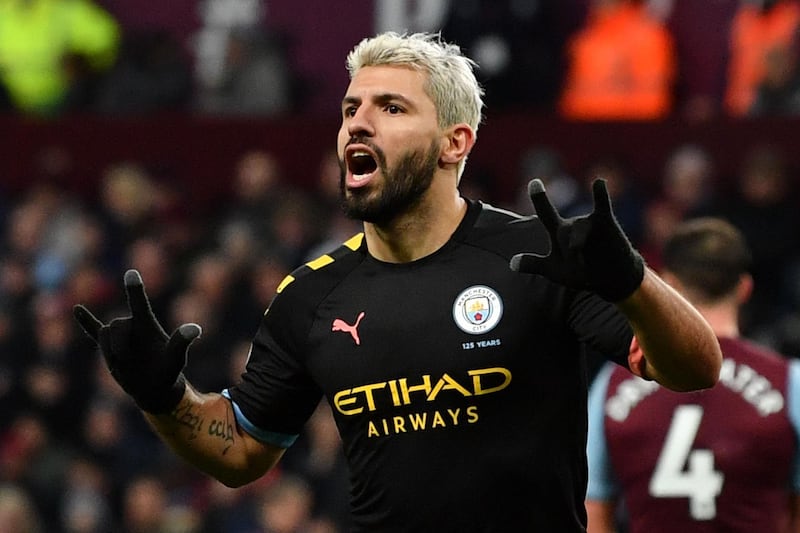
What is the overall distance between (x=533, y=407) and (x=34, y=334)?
6.81m

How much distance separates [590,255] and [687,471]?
1473 mm

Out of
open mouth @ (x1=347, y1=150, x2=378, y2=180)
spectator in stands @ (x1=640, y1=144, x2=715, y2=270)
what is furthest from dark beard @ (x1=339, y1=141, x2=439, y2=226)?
spectator in stands @ (x1=640, y1=144, x2=715, y2=270)

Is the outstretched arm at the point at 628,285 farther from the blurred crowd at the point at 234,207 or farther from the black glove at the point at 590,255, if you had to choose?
the blurred crowd at the point at 234,207

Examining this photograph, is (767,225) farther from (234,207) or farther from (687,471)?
(687,471)

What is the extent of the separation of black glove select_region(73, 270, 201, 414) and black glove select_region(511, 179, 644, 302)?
90cm

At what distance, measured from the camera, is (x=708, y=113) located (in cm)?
1046

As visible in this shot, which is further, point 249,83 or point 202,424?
point 249,83

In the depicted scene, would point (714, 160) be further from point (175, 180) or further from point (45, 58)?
point (45, 58)

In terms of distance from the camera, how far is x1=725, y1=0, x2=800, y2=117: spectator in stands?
10.3 m

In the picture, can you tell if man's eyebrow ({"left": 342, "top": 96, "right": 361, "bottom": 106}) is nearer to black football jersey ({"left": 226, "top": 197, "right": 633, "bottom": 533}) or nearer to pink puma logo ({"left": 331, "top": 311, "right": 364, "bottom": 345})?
black football jersey ({"left": 226, "top": 197, "right": 633, "bottom": 533})

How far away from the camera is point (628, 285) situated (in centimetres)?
342

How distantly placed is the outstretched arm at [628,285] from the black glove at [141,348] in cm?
90

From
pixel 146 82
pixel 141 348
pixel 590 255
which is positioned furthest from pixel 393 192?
pixel 146 82

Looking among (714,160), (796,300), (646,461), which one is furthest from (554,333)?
(714,160)
